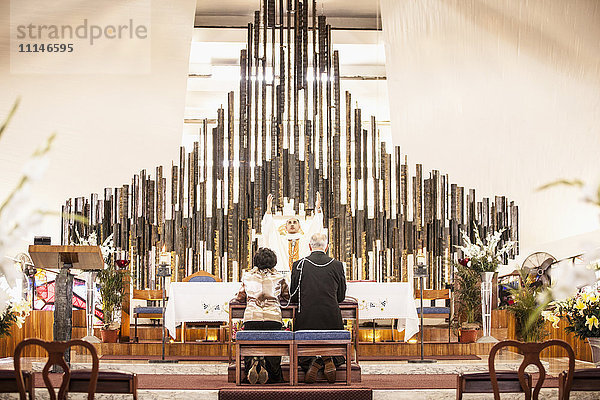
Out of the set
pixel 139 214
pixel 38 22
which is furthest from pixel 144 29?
pixel 139 214

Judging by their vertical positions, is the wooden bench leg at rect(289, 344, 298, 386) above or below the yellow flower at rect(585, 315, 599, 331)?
below

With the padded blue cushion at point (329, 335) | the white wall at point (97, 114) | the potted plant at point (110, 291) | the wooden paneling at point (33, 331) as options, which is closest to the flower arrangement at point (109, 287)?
the potted plant at point (110, 291)

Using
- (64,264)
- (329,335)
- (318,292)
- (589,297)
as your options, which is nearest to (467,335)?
(589,297)

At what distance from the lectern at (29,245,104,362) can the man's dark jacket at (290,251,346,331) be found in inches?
65.4

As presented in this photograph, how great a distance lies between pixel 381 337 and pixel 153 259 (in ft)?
11.3

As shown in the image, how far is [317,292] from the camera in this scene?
6176 mm

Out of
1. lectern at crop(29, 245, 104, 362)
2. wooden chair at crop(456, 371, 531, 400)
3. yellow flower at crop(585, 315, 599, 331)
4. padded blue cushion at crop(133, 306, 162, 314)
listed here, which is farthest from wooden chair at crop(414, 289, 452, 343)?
lectern at crop(29, 245, 104, 362)

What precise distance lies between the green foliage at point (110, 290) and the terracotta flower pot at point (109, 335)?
184 millimetres

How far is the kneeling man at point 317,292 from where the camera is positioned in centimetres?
617

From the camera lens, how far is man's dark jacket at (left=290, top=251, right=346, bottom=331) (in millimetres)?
6172

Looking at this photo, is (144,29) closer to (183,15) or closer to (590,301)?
(183,15)

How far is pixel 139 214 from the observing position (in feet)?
32.1

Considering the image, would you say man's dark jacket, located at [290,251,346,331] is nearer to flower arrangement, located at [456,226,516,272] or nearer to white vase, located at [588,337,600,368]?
white vase, located at [588,337,600,368]

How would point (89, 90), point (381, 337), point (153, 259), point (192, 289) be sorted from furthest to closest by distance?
point (89, 90) → point (153, 259) → point (381, 337) → point (192, 289)
